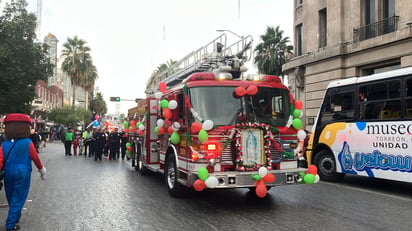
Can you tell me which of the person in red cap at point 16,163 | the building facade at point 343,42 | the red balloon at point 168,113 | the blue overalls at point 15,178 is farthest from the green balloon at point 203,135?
the building facade at point 343,42

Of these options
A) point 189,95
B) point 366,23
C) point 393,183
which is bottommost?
point 393,183

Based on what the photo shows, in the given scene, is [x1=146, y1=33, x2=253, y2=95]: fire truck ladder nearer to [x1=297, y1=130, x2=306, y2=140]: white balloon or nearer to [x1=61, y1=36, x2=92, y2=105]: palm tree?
[x1=297, y1=130, x2=306, y2=140]: white balloon

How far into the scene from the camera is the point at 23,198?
560 centimetres

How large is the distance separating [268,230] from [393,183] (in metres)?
7.02

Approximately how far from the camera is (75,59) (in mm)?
49875

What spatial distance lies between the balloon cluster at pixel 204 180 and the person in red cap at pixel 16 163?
8.44 ft

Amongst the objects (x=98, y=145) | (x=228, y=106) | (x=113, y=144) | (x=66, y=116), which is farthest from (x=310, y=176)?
(x=66, y=116)

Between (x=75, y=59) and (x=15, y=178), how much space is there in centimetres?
4743

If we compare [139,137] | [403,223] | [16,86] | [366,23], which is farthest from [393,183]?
[16,86]

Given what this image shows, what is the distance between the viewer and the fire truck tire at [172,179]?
8000 millimetres

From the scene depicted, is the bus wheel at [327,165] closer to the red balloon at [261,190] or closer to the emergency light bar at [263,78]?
the emergency light bar at [263,78]

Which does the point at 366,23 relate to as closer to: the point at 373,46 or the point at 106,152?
the point at 373,46

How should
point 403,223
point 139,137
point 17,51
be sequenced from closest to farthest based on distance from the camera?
point 403,223 < point 139,137 < point 17,51

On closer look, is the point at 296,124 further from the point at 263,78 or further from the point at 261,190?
the point at 261,190
